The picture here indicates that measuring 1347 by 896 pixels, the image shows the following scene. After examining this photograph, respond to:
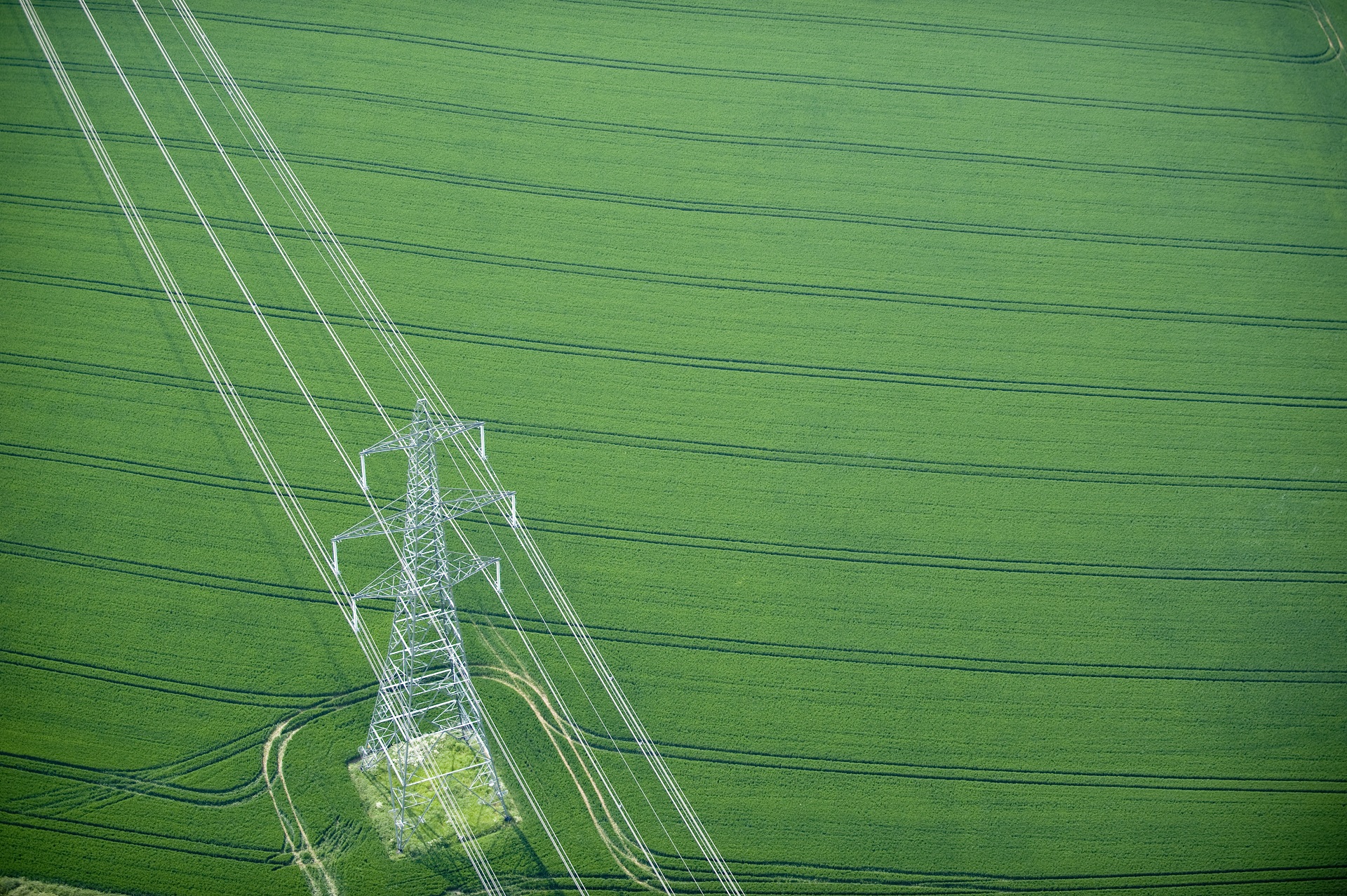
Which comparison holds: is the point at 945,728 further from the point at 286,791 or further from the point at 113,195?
the point at 113,195

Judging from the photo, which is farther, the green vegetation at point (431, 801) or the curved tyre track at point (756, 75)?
the curved tyre track at point (756, 75)

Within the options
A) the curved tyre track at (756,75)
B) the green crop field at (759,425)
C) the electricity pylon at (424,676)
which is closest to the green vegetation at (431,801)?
the electricity pylon at (424,676)

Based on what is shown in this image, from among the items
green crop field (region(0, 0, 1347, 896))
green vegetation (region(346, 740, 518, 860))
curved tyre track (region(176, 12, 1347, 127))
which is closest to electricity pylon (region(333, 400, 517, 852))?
green vegetation (region(346, 740, 518, 860))

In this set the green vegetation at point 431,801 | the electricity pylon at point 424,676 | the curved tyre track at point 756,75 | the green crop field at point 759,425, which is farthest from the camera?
the curved tyre track at point 756,75

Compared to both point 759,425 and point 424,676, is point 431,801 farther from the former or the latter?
point 759,425

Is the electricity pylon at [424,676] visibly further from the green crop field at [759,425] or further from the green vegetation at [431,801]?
the green crop field at [759,425]

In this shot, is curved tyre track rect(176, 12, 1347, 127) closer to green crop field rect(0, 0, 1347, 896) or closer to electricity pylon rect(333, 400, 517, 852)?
green crop field rect(0, 0, 1347, 896)
